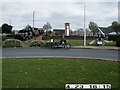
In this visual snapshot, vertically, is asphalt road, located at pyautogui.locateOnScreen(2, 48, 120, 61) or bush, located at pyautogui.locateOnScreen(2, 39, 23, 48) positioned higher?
bush, located at pyautogui.locateOnScreen(2, 39, 23, 48)

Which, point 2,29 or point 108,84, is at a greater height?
point 2,29

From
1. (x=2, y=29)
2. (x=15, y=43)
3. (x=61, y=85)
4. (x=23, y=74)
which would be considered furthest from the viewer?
(x=2, y=29)

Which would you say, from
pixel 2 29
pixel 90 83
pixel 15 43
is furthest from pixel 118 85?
pixel 2 29

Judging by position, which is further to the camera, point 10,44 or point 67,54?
point 10,44

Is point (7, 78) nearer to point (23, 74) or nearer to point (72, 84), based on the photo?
point (23, 74)

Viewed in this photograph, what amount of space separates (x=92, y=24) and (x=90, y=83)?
86175 mm

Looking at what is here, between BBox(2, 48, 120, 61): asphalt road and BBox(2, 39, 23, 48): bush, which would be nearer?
BBox(2, 48, 120, 61): asphalt road

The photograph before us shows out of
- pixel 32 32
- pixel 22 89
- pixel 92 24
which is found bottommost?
pixel 22 89

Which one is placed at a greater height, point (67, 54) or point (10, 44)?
point (10, 44)

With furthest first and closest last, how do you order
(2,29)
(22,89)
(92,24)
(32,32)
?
(92,24) < (2,29) < (32,32) < (22,89)

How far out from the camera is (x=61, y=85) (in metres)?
5.09

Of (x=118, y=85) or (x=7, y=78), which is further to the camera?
(x=7, y=78)

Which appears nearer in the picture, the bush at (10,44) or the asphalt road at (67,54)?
the asphalt road at (67,54)

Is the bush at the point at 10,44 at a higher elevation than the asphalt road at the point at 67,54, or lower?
higher
